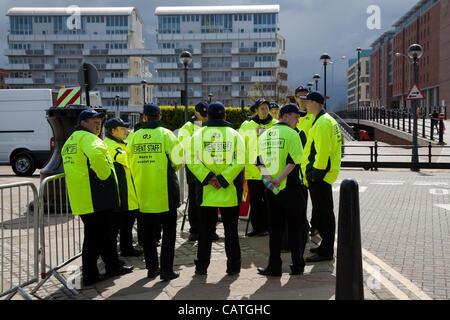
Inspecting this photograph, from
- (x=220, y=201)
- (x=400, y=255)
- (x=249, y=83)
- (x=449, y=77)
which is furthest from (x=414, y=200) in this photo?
(x=249, y=83)

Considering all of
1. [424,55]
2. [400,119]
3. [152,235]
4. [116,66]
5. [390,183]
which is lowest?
[390,183]

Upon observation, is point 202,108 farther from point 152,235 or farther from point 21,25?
point 21,25

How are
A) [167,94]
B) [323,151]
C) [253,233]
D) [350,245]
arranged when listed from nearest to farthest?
[350,245]
[323,151]
[253,233]
[167,94]

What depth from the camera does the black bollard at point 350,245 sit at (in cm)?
331

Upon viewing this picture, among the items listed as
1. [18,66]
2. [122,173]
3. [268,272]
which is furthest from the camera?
[18,66]

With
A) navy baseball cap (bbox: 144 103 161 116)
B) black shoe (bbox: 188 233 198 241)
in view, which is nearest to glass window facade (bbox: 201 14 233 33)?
black shoe (bbox: 188 233 198 241)

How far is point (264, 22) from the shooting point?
90.5 metres

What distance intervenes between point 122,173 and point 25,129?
1170 cm

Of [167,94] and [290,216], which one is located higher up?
[167,94]

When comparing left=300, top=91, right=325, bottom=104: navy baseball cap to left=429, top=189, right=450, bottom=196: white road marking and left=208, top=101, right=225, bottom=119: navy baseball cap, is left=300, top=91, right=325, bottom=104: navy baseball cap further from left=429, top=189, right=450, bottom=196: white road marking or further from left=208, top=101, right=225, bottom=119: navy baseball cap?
left=429, top=189, right=450, bottom=196: white road marking

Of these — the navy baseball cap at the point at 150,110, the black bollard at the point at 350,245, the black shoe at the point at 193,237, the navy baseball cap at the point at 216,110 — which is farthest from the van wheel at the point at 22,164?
the black bollard at the point at 350,245

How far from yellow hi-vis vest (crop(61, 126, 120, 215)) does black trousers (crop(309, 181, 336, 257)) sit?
8.67ft

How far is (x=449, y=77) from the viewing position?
6762cm

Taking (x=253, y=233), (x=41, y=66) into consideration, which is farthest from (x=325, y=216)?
(x=41, y=66)
